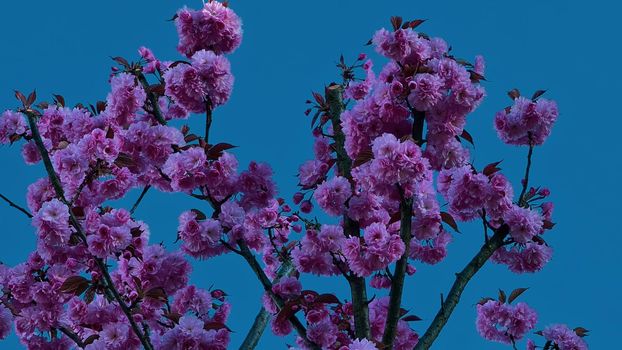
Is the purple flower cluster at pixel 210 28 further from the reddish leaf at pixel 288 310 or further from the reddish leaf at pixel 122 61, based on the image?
the reddish leaf at pixel 288 310

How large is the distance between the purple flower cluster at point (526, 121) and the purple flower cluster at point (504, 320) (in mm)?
1043

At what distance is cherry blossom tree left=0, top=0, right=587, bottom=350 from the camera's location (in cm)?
393

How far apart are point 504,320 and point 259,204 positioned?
176 cm

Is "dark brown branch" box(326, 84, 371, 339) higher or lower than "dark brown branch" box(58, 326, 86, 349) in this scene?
higher

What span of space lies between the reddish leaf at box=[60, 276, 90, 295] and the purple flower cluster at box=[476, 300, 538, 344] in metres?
2.45

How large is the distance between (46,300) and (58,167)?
3.04ft

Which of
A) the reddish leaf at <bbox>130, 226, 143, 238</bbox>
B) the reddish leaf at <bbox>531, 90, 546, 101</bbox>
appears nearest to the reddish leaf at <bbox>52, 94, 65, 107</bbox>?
the reddish leaf at <bbox>130, 226, 143, 238</bbox>

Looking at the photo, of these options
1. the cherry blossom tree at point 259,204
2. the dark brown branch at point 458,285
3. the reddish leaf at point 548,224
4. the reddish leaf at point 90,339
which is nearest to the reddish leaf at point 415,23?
the cherry blossom tree at point 259,204

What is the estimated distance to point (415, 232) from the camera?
432 centimetres

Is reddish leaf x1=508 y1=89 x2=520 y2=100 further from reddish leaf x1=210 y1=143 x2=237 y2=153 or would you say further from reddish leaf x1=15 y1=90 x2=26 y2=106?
reddish leaf x1=15 y1=90 x2=26 y2=106

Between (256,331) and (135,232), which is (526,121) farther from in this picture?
(135,232)

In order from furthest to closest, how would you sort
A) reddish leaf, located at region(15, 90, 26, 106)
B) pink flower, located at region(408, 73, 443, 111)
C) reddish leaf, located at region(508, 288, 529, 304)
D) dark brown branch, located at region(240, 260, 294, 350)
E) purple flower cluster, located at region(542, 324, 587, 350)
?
dark brown branch, located at region(240, 260, 294, 350), reddish leaf, located at region(508, 288, 529, 304), purple flower cluster, located at region(542, 324, 587, 350), reddish leaf, located at region(15, 90, 26, 106), pink flower, located at region(408, 73, 443, 111)

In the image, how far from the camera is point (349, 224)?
430 centimetres

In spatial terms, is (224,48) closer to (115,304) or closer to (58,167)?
(58,167)
